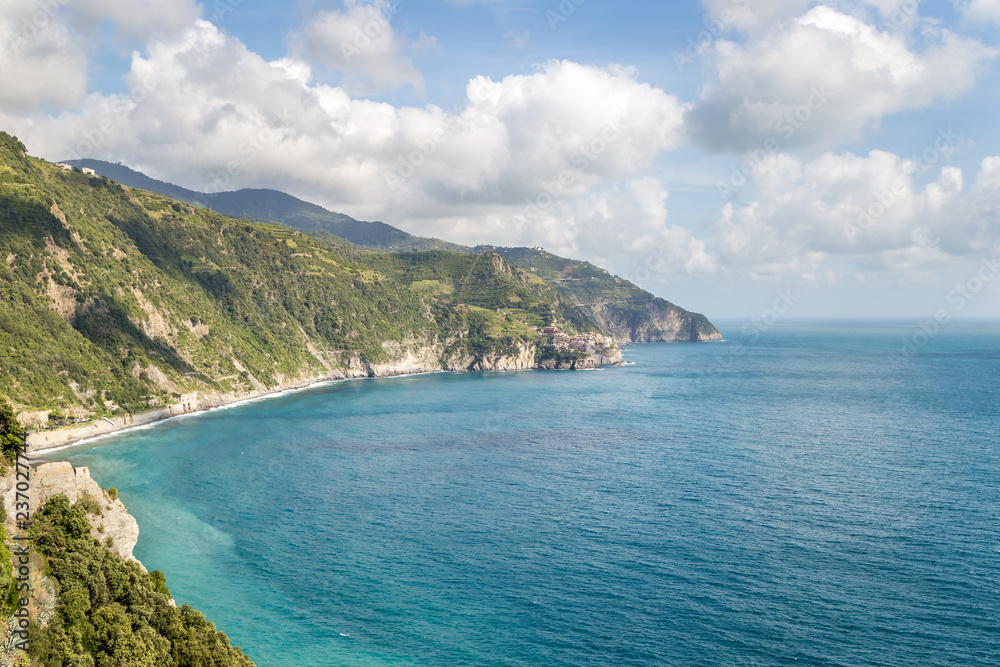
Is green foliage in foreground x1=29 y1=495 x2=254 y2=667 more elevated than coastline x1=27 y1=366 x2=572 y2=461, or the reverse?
green foliage in foreground x1=29 y1=495 x2=254 y2=667

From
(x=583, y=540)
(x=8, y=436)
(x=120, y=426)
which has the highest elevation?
(x=8, y=436)

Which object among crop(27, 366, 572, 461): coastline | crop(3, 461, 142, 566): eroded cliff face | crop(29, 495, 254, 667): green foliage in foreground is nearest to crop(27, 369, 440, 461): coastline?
crop(27, 366, 572, 461): coastline

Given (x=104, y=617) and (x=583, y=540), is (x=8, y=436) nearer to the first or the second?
(x=104, y=617)

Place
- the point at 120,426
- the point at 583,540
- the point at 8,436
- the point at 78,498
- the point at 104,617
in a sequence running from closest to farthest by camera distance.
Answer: the point at 104,617, the point at 8,436, the point at 78,498, the point at 583,540, the point at 120,426

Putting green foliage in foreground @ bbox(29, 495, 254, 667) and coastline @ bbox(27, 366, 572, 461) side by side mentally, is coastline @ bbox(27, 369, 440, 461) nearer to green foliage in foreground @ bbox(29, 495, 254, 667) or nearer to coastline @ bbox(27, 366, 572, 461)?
coastline @ bbox(27, 366, 572, 461)

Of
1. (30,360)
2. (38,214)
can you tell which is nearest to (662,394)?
(30,360)

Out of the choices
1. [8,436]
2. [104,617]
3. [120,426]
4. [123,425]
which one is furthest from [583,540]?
[123,425]

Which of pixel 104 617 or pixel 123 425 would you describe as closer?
pixel 104 617

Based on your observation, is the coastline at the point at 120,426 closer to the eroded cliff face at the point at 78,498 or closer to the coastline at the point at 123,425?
the coastline at the point at 123,425
